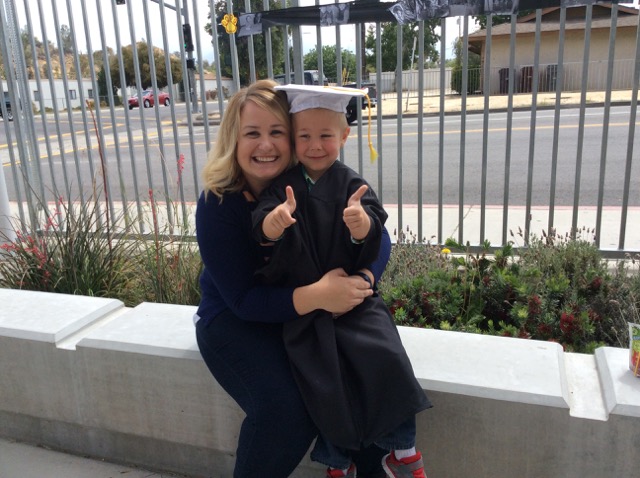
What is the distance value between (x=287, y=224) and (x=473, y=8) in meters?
2.62

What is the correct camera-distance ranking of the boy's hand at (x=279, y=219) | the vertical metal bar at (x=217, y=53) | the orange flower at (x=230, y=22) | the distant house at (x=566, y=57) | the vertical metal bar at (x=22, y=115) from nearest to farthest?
the boy's hand at (x=279, y=219)
the orange flower at (x=230, y=22)
the vertical metal bar at (x=217, y=53)
the vertical metal bar at (x=22, y=115)
the distant house at (x=566, y=57)

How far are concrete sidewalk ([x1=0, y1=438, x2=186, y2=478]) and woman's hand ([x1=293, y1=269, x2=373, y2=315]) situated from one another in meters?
1.15

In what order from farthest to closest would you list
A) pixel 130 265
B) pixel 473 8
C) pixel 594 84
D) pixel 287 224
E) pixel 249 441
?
pixel 594 84 < pixel 130 265 < pixel 473 8 < pixel 249 441 < pixel 287 224

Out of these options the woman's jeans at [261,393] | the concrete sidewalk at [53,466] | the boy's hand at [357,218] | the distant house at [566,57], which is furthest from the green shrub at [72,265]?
the distant house at [566,57]

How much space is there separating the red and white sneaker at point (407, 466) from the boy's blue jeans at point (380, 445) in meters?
0.05

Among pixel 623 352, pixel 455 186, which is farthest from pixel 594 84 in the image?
pixel 623 352

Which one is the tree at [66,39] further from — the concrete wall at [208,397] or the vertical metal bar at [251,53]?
the concrete wall at [208,397]

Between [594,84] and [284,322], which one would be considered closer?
[284,322]

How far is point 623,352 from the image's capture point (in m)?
2.19

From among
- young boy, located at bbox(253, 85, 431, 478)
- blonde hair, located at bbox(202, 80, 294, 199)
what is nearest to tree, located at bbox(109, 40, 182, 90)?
blonde hair, located at bbox(202, 80, 294, 199)

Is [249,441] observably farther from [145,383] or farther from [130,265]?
[130,265]

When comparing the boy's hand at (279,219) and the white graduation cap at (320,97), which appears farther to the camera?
the white graduation cap at (320,97)

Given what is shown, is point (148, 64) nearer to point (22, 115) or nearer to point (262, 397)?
point (22, 115)

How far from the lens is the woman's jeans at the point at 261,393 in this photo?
1.91 meters
